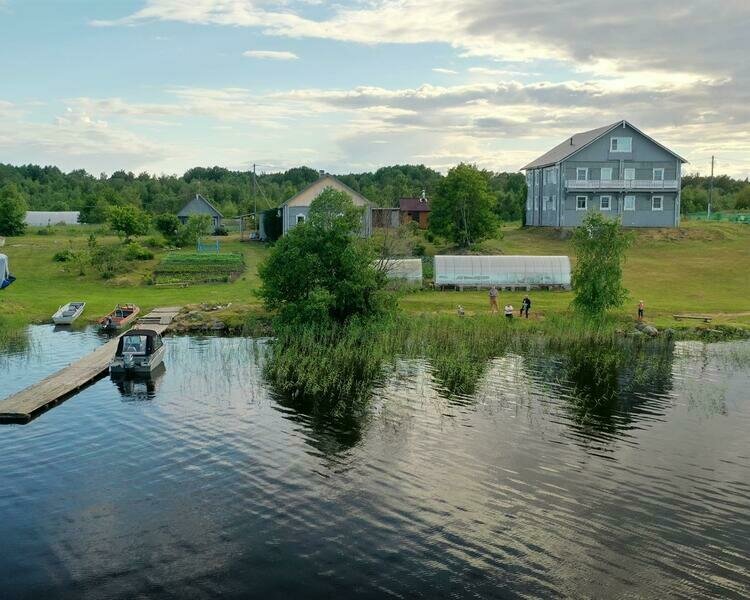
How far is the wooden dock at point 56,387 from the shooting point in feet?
92.9

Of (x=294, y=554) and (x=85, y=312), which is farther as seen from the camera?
(x=85, y=312)

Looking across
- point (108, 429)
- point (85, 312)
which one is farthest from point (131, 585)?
point (85, 312)

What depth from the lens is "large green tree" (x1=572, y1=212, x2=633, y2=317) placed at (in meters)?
44.6

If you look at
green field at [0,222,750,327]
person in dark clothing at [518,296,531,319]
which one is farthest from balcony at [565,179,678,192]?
person in dark clothing at [518,296,531,319]

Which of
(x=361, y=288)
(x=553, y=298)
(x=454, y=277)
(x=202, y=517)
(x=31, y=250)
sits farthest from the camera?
(x=31, y=250)

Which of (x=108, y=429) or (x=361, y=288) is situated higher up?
(x=361, y=288)

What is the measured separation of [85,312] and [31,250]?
30.9m

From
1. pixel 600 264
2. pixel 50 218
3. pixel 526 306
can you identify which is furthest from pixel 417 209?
pixel 50 218

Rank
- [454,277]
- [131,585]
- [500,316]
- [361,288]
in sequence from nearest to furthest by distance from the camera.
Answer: [131,585]
[361,288]
[500,316]
[454,277]

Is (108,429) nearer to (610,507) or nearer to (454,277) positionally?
(610,507)

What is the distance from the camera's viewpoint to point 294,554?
59.0ft

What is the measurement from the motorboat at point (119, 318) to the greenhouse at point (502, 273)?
24.4 meters

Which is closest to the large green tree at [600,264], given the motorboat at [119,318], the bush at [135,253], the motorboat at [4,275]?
the motorboat at [119,318]

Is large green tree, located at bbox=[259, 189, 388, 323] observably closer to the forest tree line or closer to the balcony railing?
the forest tree line
